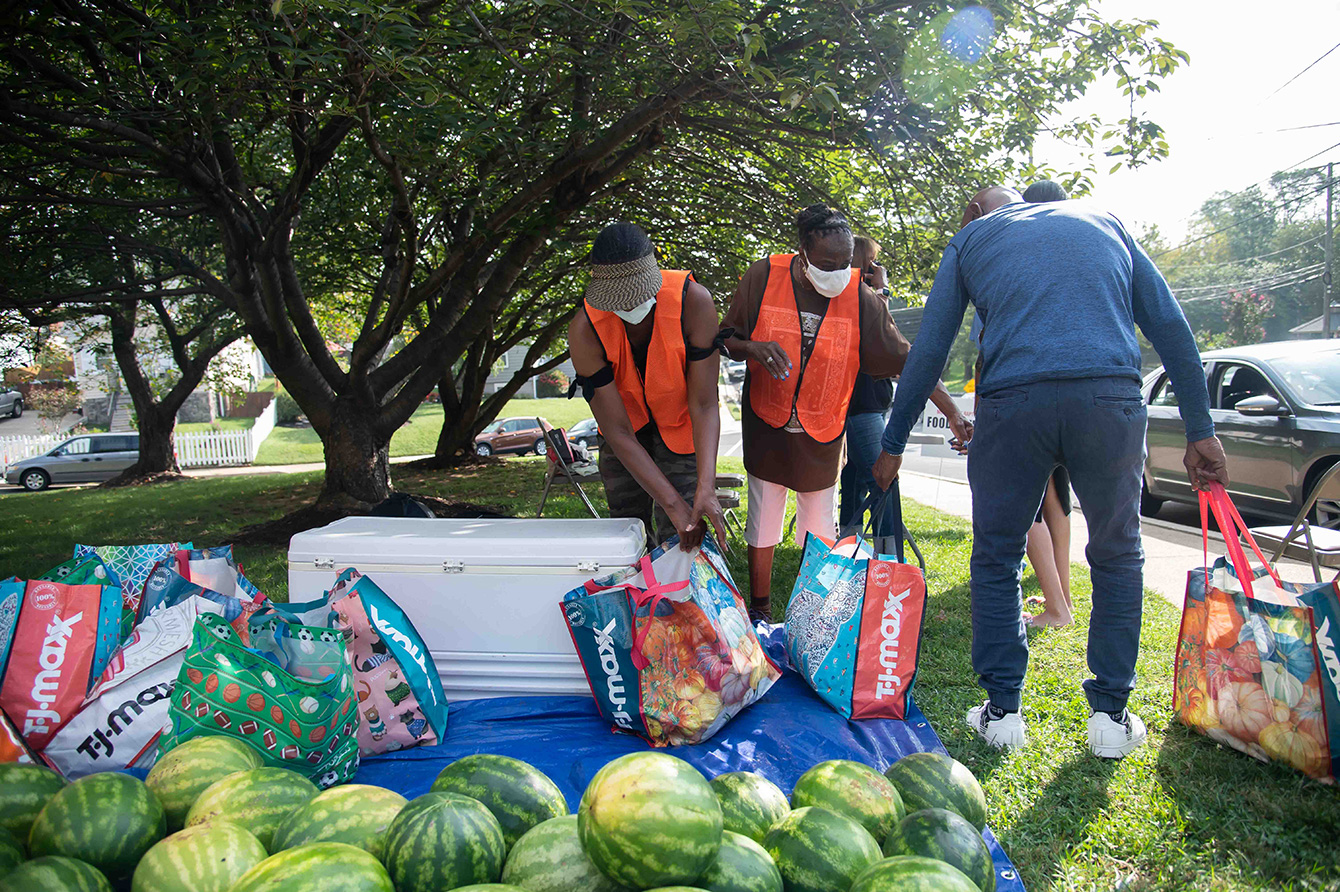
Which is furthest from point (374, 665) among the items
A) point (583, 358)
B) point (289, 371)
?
point (289, 371)

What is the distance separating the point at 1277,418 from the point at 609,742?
6.97 metres

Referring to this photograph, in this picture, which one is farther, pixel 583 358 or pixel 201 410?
pixel 201 410

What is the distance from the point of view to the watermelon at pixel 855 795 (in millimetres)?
1583

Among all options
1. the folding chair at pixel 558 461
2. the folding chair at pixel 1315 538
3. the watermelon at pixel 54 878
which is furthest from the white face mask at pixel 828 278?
the folding chair at pixel 558 461

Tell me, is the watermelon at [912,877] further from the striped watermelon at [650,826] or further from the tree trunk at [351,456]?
the tree trunk at [351,456]

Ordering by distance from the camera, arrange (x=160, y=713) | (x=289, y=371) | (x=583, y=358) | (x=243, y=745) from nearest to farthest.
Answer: (x=243, y=745) < (x=160, y=713) < (x=583, y=358) < (x=289, y=371)

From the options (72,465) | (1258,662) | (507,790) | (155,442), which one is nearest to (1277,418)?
(1258,662)

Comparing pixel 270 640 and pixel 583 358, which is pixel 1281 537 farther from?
pixel 270 640

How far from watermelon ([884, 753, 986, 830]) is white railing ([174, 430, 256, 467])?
2743 cm

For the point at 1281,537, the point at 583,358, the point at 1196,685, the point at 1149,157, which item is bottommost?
the point at 1196,685

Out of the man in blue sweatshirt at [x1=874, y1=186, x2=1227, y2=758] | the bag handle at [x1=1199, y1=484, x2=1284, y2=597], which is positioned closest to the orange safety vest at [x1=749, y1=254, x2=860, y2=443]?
the man in blue sweatshirt at [x1=874, y1=186, x2=1227, y2=758]

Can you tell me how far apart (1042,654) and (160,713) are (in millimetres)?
3593

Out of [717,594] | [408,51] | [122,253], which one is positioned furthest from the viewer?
[122,253]

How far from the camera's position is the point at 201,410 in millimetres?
34156
